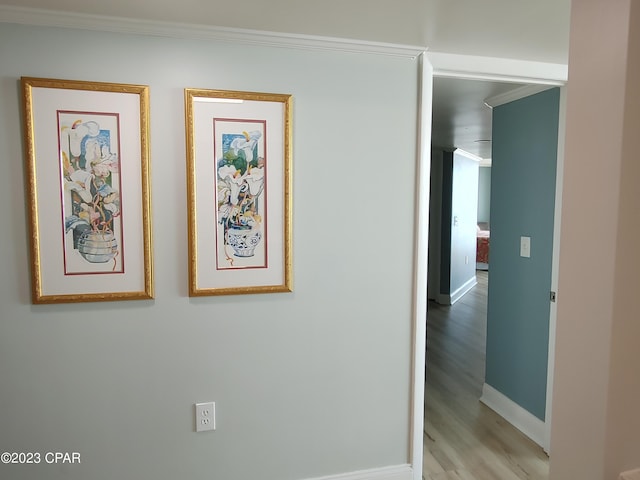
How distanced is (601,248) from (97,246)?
169cm

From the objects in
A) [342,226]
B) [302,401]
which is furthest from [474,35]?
[302,401]

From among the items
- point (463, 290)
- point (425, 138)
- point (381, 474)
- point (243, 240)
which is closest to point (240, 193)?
→ point (243, 240)

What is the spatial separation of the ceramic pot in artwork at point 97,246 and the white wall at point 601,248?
158 cm

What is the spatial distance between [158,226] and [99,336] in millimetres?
510

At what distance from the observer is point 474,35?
1.76 m

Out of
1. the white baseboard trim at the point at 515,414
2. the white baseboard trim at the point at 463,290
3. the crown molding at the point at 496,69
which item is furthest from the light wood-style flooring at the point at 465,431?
the crown molding at the point at 496,69

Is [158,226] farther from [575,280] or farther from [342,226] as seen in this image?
[575,280]

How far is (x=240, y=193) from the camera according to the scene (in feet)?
5.87

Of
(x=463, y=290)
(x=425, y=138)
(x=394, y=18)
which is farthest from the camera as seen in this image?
(x=463, y=290)

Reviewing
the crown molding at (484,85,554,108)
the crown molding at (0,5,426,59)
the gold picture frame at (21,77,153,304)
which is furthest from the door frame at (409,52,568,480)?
the gold picture frame at (21,77,153,304)

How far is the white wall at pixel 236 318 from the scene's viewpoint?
1.66 metres

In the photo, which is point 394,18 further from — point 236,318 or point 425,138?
point 236,318

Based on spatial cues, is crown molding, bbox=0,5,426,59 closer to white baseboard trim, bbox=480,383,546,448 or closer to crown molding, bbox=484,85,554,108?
crown molding, bbox=484,85,554,108

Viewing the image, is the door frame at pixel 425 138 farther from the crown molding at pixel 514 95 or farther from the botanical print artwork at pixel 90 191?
the botanical print artwork at pixel 90 191
